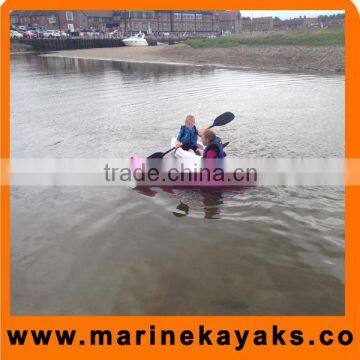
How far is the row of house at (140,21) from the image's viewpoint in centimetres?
9150

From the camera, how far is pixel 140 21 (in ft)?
317

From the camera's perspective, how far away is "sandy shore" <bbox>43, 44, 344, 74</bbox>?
32.2 metres

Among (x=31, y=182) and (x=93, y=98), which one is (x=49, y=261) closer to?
(x=31, y=182)

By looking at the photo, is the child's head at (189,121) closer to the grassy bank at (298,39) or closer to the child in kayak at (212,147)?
the child in kayak at (212,147)

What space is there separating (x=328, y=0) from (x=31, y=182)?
7552mm

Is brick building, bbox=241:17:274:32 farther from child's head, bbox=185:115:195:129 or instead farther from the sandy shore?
child's head, bbox=185:115:195:129

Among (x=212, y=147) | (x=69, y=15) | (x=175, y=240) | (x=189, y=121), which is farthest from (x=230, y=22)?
(x=175, y=240)

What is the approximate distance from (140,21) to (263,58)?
67933 mm

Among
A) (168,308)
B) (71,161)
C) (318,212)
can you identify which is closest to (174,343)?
(168,308)

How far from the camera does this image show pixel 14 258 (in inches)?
237

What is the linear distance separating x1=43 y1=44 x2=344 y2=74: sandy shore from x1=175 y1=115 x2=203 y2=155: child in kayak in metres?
23.6

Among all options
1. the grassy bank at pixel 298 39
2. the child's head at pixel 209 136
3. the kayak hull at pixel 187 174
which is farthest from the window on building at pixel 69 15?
the child's head at pixel 209 136

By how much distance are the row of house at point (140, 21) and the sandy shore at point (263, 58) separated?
5010cm

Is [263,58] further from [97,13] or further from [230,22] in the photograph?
[230,22]
